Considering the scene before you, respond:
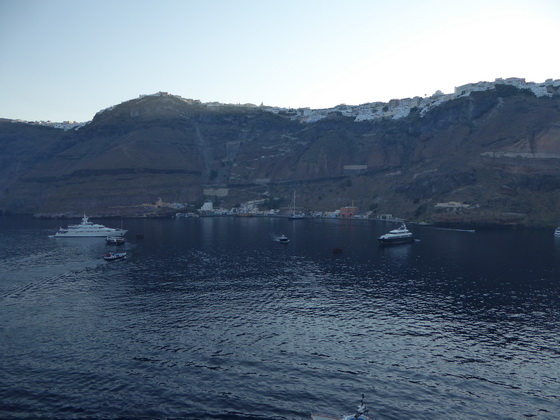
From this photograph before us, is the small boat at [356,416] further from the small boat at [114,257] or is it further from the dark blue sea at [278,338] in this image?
the small boat at [114,257]

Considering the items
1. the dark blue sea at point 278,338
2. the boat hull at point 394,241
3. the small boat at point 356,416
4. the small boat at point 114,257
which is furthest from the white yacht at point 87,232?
the small boat at point 356,416

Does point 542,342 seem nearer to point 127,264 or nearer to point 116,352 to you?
point 116,352

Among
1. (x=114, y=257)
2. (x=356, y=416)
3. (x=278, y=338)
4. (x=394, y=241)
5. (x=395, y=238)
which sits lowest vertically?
(x=278, y=338)

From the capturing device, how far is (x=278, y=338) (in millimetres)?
52812

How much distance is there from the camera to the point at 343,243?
441 ft

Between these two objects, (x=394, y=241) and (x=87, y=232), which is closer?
(x=394, y=241)

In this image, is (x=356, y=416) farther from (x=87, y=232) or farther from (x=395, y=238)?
(x=87, y=232)

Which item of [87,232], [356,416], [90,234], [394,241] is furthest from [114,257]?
[356,416]

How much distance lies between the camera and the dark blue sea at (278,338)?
38.9m

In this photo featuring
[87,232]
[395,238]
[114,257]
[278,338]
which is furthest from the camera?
[87,232]

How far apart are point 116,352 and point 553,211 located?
18845 centimetres

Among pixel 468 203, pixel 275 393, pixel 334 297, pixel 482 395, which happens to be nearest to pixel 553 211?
pixel 468 203

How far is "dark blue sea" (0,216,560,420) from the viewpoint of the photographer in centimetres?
3888

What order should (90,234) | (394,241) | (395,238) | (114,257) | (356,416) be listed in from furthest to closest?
(90,234), (395,238), (394,241), (114,257), (356,416)
